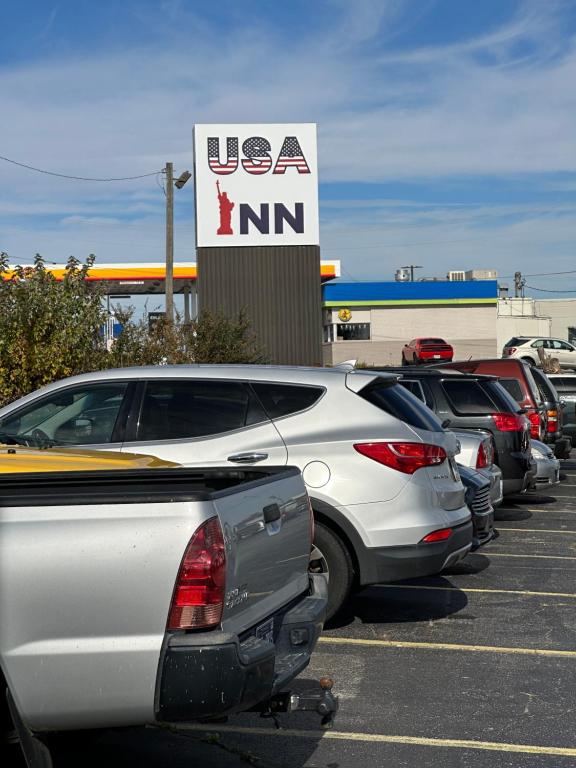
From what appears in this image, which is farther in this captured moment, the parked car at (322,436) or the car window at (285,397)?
the car window at (285,397)

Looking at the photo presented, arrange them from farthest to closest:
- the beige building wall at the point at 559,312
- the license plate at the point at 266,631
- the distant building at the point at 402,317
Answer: the beige building wall at the point at 559,312, the distant building at the point at 402,317, the license plate at the point at 266,631

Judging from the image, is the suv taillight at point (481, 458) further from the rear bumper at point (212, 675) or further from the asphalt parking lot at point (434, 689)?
the rear bumper at point (212, 675)

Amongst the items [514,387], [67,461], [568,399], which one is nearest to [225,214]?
[568,399]

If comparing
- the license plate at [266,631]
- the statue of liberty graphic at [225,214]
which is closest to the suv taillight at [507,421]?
the license plate at [266,631]

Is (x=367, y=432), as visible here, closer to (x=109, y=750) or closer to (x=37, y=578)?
(x=109, y=750)

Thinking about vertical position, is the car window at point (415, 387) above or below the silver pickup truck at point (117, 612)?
above

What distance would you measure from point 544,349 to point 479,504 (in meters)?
38.5

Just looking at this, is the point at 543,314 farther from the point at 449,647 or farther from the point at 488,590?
the point at 449,647

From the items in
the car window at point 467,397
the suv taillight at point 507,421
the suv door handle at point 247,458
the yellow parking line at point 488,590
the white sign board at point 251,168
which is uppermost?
the white sign board at point 251,168

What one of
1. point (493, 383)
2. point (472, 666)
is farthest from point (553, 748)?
point (493, 383)

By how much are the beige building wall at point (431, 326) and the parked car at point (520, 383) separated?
150ft

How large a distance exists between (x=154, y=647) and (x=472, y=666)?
3.48m

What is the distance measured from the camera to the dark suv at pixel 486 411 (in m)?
12.8

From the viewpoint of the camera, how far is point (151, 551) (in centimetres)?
370
